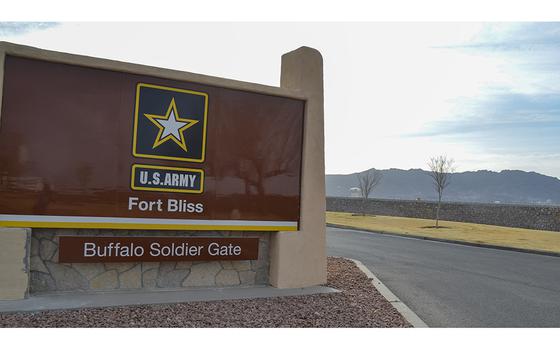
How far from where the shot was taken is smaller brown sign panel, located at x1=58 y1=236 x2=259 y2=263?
731 cm

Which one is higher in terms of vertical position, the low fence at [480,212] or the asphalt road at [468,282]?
the low fence at [480,212]

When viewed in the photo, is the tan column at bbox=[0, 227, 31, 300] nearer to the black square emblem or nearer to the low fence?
the black square emblem

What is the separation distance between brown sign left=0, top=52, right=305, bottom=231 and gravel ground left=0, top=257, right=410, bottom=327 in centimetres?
143

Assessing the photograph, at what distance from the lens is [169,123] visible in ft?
25.9

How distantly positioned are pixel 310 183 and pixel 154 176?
2.80 meters

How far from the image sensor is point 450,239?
68.0ft

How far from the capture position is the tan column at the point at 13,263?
271 inches

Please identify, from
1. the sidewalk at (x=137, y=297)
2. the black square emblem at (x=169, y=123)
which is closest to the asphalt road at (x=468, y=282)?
the sidewalk at (x=137, y=297)

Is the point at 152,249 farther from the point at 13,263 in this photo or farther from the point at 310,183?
the point at 310,183

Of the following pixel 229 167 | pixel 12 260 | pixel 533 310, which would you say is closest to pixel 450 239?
pixel 533 310

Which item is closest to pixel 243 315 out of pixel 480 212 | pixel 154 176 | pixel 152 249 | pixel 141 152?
pixel 152 249

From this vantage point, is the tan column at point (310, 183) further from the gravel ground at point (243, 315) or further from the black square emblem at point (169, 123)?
the black square emblem at point (169, 123)

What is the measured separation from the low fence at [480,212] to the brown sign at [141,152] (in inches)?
1063

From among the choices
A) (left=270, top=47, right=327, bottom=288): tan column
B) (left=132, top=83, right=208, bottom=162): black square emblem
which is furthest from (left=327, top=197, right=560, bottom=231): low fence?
(left=132, top=83, right=208, bottom=162): black square emblem
